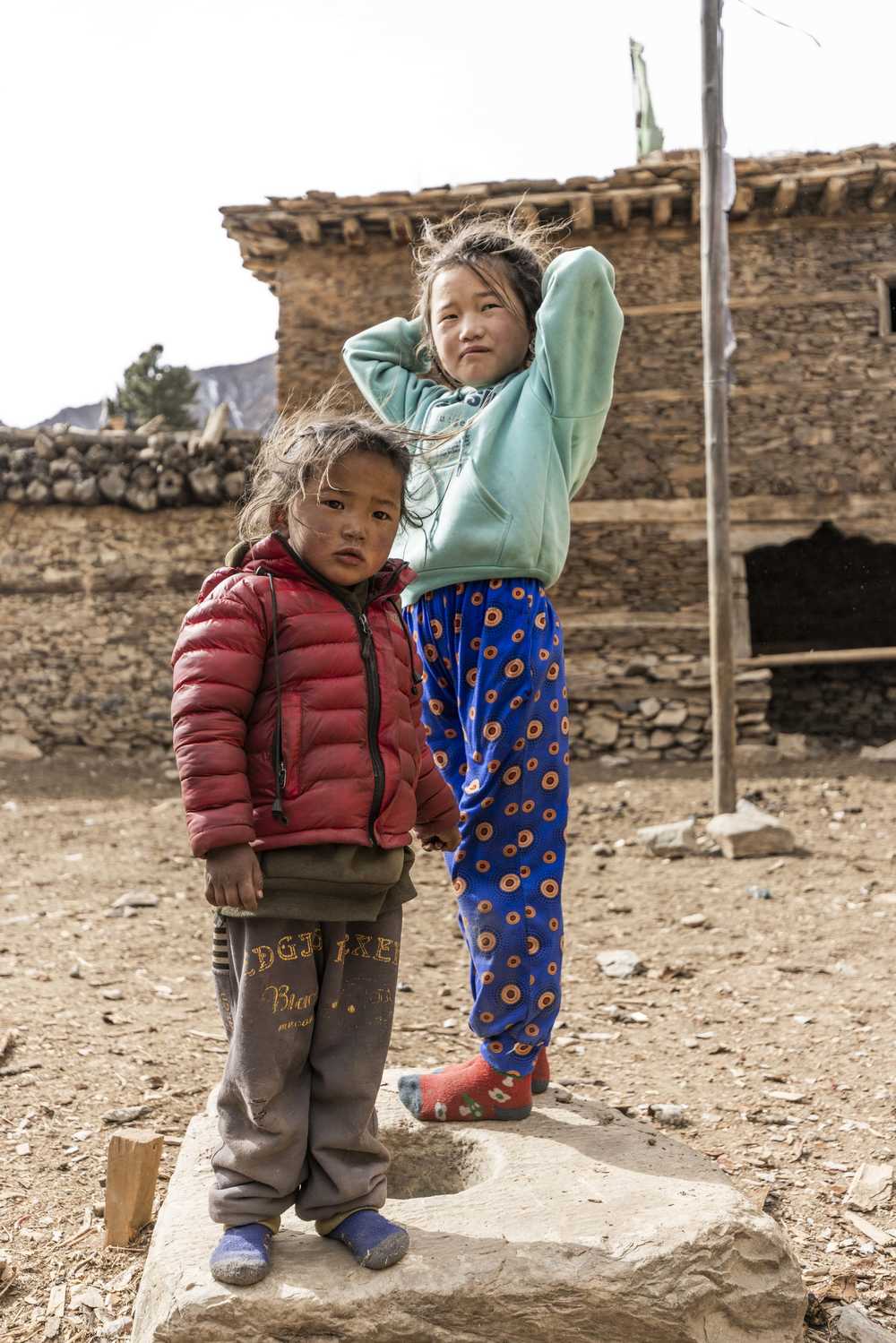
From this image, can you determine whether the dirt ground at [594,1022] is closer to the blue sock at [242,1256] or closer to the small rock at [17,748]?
the blue sock at [242,1256]

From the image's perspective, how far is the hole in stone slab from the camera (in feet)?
6.47

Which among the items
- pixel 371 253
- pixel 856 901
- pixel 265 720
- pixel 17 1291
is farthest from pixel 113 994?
pixel 371 253

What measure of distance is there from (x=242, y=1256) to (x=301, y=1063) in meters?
0.28

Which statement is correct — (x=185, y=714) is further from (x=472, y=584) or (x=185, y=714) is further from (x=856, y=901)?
(x=856, y=901)

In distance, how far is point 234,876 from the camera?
1433 mm

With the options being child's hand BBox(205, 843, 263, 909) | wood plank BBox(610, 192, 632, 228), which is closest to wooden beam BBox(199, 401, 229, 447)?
wood plank BBox(610, 192, 632, 228)

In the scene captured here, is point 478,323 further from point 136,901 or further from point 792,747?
point 792,747

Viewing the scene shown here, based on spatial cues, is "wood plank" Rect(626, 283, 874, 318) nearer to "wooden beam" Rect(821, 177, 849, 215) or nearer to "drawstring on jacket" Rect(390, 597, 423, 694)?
"wooden beam" Rect(821, 177, 849, 215)

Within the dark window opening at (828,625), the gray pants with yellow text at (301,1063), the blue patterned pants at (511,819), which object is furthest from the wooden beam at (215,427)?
the gray pants with yellow text at (301,1063)

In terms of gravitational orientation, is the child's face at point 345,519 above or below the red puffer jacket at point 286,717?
above

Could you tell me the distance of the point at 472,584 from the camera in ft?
6.69

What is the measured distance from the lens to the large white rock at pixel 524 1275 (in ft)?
4.79

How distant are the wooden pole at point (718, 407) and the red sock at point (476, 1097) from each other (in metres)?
3.92

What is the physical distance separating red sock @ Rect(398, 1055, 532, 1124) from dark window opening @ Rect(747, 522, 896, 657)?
10067 millimetres
